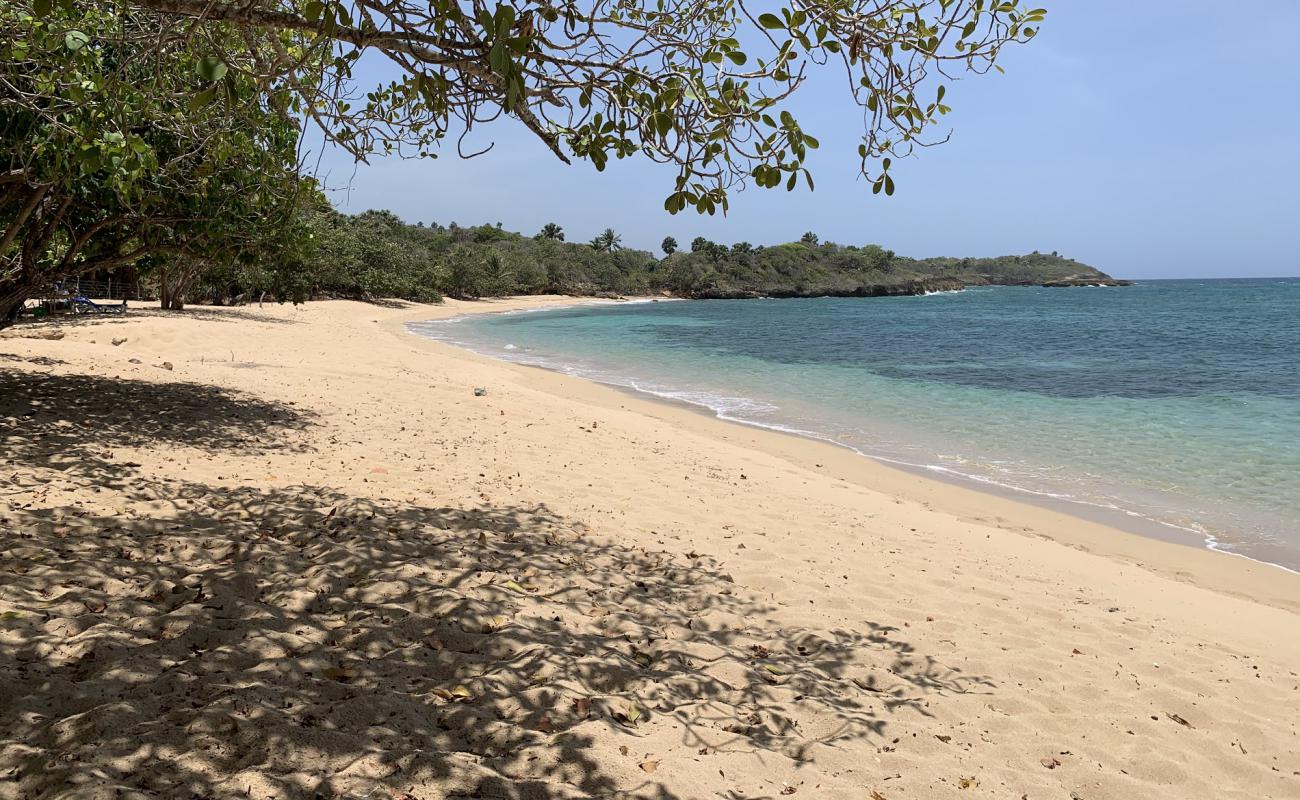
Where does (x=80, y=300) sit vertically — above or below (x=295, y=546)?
above

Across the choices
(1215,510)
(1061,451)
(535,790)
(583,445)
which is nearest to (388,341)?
(583,445)

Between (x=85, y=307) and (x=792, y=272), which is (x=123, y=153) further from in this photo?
(x=792, y=272)

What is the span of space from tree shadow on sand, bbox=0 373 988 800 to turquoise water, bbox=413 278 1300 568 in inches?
246

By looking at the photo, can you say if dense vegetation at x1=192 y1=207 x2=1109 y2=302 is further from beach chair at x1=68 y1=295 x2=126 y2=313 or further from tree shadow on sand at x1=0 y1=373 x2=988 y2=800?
tree shadow on sand at x1=0 y1=373 x2=988 y2=800

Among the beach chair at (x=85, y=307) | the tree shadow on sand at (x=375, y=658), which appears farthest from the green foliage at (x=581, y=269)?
the tree shadow on sand at (x=375, y=658)

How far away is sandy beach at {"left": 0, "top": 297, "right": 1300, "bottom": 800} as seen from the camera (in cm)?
282

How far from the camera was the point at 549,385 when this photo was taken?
16.8m

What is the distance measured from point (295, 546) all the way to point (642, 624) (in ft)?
7.28

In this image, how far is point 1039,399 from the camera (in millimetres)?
17531

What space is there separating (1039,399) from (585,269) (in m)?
71.5

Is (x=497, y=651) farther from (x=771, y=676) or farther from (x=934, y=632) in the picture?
(x=934, y=632)

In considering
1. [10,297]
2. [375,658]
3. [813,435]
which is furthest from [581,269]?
[375,658]

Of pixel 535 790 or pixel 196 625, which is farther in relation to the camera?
pixel 196 625

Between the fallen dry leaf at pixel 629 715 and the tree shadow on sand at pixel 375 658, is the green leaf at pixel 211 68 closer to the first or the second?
the tree shadow on sand at pixel 375 658
